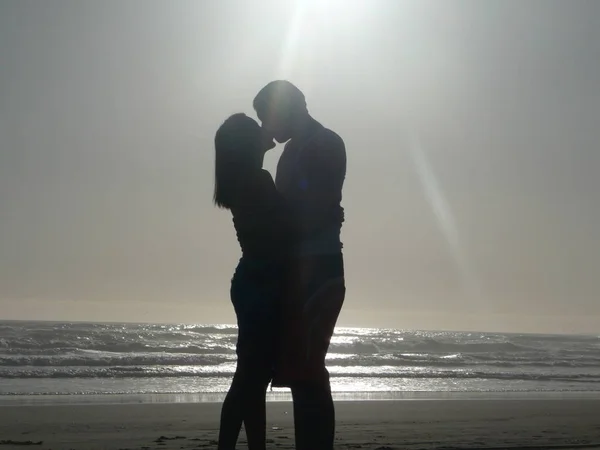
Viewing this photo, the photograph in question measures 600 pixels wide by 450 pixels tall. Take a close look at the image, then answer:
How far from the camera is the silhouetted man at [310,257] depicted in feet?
9.04

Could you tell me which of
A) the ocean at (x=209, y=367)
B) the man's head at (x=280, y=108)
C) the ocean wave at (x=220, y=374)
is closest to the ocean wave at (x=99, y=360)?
the ocean at (x=209, y=367)

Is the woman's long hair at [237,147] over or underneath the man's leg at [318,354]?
over

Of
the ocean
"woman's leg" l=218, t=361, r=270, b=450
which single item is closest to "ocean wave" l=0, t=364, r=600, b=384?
the ocean

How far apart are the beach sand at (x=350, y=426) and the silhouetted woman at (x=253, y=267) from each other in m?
1.93

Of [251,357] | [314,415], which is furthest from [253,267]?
[314,415]

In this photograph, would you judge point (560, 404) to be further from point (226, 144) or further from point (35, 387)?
point (226, 144)

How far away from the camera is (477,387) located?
12609 millimetres

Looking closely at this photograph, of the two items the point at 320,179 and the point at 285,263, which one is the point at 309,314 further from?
the point at 320,179

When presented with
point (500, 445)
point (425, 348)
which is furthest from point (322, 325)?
point (425, 348)

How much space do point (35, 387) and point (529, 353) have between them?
17.1 metres

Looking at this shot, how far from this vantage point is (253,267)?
2844 mm

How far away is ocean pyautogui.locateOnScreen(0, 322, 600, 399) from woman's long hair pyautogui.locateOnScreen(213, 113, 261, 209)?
23.9ft

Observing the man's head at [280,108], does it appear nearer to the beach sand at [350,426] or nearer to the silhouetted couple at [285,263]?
the silhouetted couple at [285,263]

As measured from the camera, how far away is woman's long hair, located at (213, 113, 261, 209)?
2826 millimetres
